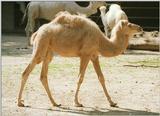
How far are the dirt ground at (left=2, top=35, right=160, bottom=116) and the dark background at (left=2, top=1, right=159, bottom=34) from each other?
5262 mm

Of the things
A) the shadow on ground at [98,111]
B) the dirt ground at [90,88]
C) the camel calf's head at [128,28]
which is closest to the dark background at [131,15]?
the dirt ground at [90,88]

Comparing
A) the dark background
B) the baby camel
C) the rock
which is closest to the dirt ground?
the baby camel

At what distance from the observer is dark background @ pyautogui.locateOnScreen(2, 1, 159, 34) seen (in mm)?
15739

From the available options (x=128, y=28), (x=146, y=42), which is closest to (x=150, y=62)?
(x=146, y=42)

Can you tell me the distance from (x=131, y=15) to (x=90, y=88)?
32.2 feet

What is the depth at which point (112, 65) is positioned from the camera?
9.31m

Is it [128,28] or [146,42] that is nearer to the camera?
[128,28]

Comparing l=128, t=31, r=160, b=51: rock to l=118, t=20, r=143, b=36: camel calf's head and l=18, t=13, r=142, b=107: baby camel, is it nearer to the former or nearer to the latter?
l=118, t=20, r=143, b=36: camel calf's head

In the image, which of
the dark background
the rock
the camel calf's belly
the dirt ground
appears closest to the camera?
the dirt ground

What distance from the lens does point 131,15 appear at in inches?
644

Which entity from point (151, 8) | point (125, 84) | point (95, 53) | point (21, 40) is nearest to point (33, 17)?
point (21, 40)

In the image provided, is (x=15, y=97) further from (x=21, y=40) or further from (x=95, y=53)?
(x=21, y=40)

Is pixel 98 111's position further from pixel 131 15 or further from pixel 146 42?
pixel 131 15

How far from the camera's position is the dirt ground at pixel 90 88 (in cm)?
551
